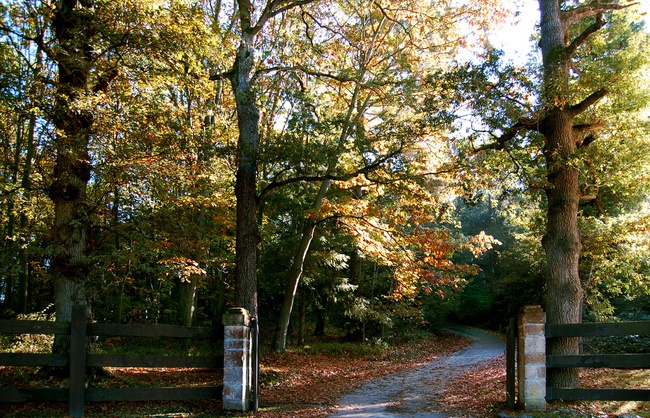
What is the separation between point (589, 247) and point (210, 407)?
9890 mm

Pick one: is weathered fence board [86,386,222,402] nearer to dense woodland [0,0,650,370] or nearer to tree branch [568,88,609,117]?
dense woodland [0,0,650,370]

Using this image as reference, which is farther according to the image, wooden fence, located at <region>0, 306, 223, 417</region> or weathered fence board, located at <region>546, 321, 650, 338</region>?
weathered fence board, located at <region>546, 321, 650, 338</region>

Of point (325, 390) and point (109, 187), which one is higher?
point (109, 187)

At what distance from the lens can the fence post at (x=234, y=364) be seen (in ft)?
22.8

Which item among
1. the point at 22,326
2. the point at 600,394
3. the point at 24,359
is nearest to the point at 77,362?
the point at 24,359

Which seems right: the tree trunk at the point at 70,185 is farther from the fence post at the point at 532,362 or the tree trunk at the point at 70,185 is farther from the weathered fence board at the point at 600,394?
the weathered fence board at the point at 600,394

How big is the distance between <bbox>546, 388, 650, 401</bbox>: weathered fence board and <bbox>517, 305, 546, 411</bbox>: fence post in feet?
0.77

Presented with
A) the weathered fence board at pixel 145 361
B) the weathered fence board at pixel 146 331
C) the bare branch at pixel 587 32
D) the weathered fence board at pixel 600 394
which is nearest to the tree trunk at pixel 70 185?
the weathered fence board at pixel 146 331

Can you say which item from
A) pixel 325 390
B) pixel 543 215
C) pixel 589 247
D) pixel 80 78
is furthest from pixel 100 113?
pixel 543 215

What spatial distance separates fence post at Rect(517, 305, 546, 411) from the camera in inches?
270

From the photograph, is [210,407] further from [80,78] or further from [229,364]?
[80,78]

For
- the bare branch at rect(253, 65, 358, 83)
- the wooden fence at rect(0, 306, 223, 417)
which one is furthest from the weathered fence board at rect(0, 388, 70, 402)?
the bare branch at rect(253, 65, 358, 83)

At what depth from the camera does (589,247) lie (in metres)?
11.8

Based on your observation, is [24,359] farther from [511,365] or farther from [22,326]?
[511,365]
